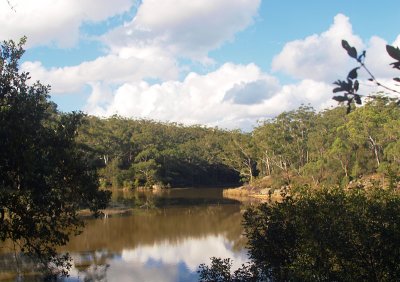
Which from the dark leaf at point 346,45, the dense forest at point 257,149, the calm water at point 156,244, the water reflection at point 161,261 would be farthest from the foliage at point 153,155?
the dark leaf at point 346,45

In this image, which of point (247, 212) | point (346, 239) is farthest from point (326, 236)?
point (247, 212)

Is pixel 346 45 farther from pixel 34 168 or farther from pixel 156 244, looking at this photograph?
pixel 156 244

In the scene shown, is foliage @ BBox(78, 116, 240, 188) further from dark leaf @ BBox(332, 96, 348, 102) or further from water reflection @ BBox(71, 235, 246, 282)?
dark leaf @ BBox(332, 96, 348, 102)

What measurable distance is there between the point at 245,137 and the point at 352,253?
67455mm

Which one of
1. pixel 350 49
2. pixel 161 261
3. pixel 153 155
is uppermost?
pixel 153 155

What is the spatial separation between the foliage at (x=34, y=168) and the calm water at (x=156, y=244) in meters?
9.88

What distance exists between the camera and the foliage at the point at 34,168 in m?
8.94

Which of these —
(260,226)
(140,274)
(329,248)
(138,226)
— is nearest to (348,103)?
(329,248)

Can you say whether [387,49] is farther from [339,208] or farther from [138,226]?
[138,226]

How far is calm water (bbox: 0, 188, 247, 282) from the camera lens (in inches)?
849

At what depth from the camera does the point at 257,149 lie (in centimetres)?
7138

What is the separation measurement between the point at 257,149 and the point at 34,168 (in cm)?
6383

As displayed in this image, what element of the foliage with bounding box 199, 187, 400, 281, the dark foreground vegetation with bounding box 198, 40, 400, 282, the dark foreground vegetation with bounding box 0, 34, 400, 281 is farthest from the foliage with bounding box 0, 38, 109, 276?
the foliage with bounding box 199, 187, 400, 281

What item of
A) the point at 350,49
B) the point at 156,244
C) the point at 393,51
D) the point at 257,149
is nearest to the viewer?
the point at 393,51
